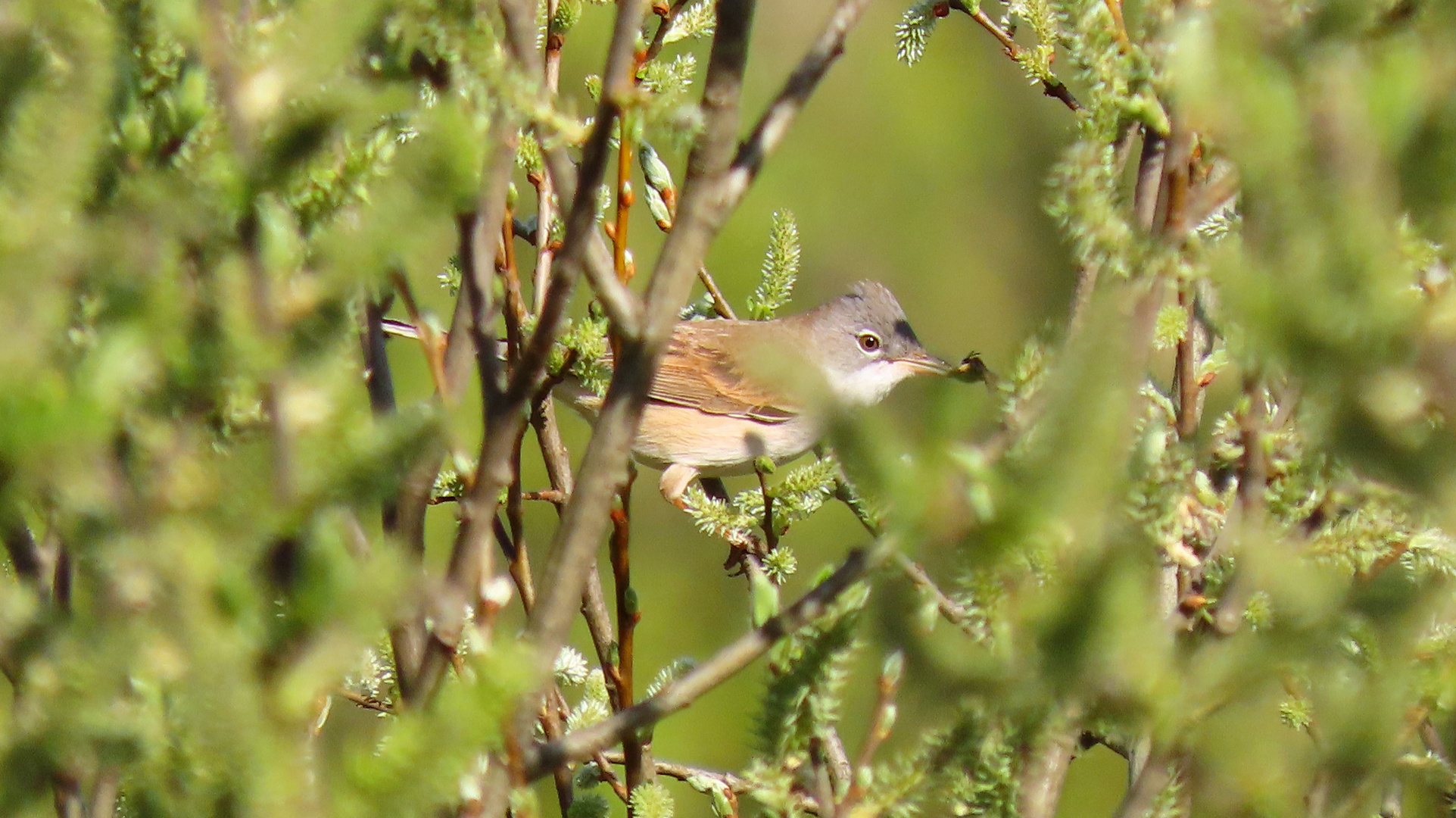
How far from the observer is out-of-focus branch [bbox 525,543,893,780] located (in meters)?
1.06

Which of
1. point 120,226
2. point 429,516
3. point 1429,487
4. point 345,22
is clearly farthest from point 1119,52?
point 429,516

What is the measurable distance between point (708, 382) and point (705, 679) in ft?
12.1

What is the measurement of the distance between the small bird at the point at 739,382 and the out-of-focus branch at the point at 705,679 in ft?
9.64

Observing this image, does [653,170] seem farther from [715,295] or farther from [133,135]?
[133,135]

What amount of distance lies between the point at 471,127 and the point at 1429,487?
2.02 ft

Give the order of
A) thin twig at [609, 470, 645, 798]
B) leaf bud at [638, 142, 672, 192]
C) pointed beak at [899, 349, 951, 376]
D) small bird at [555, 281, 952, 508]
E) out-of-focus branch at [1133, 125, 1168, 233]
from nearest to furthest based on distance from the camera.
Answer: out-of-focus branch at [1133, 125, 1168, 233], thin twig at [609, 470, 645, 798], leaf bud at [638, 142, 672, 192], small bird at [555, 281, 952, 508], pointed beak at [899, 349, 951, 376]

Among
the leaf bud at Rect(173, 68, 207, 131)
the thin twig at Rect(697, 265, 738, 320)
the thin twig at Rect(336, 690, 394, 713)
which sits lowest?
the thin twig at Rect(336, 690, 394, 713)

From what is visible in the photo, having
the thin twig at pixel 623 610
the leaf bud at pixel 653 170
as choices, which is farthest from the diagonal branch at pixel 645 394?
the leaf bud at pixel 653 170

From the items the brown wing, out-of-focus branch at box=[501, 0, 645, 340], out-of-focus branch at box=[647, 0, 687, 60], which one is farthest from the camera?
the brown wing

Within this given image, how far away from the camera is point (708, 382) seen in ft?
15.6

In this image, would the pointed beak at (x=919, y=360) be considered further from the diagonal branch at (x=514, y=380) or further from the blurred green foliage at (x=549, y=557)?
the diagonal branch at (x=514, y=380)

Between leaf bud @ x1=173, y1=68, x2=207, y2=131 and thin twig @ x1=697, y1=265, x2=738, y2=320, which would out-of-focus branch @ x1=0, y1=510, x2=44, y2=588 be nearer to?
leaf bud @ x1=173, y1=68, x2=207, y2=131

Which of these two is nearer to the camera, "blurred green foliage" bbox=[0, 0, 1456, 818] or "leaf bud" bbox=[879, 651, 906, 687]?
"blurred green foliage" bbox=[0, 0, 1456, 818]

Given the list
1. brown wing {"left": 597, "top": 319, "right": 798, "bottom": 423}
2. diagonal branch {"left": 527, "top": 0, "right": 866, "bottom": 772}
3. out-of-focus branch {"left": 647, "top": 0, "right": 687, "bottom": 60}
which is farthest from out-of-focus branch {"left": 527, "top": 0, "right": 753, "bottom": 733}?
brown wing {"left": 597, "top": 319, "right": 798, "bottom": 423}
